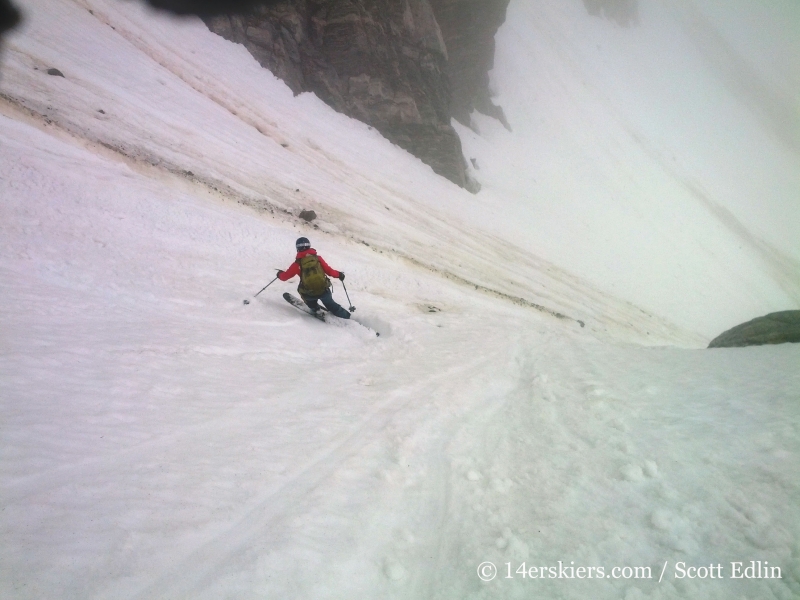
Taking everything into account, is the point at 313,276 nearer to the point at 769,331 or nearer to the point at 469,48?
the point at 769,331

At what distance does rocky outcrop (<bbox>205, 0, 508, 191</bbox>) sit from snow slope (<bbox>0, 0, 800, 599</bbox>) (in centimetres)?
1587

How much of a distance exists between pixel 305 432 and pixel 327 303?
153 inches

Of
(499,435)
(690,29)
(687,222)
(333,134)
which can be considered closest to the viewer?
(499,435)

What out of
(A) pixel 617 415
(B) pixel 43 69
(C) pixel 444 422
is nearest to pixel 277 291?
(C) pixel 444 422

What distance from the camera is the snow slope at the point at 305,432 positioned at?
88.7 inches

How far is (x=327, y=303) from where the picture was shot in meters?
7.26

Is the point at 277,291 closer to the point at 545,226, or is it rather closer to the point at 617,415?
the point at 617,415

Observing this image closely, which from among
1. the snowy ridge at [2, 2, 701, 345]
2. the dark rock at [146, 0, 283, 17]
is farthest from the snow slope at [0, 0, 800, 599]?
the dark rock at [146, 0, 283, 17]

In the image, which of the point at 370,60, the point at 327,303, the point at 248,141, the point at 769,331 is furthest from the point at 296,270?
the point at 370,60

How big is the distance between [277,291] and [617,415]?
603 cm

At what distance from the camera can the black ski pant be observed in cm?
715

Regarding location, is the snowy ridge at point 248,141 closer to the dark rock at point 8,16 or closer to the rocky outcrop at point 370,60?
the dark rock at point 8,16

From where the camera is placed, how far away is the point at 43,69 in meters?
11.3

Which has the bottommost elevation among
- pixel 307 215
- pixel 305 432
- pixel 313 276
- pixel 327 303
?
pixel 305 432
